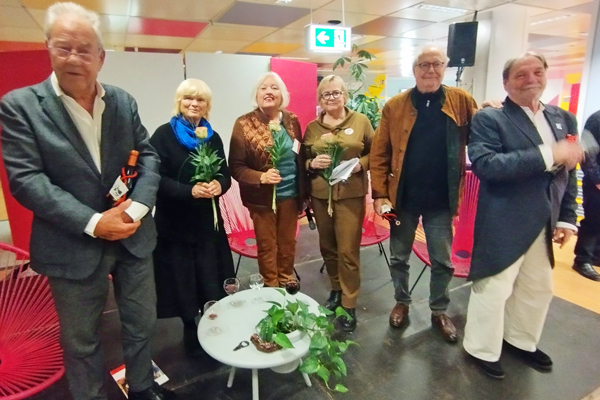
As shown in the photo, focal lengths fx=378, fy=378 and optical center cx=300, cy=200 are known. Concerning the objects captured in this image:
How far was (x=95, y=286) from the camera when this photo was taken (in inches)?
61.0

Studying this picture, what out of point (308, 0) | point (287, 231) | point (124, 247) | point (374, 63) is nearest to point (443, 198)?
point (287, 231)

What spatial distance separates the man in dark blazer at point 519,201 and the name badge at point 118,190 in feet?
5.37

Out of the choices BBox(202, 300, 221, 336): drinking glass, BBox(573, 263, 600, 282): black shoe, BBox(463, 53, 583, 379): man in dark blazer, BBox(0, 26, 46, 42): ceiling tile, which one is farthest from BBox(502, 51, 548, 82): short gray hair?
BBox(0, 26, 46, 42): ceiling tile

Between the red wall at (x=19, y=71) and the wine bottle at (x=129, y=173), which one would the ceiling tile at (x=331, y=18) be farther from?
the wine bottle at (x=129, y=173)

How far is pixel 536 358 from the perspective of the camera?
7.02 ft

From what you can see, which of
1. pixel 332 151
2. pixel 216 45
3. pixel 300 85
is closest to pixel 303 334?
pixel 332 151

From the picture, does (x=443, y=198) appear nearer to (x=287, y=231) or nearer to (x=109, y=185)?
(x=287, y=231)

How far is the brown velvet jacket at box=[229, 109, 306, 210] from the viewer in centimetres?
233

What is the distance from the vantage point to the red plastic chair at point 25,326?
176cm

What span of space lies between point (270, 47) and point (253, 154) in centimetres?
662

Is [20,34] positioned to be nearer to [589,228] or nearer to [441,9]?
[441,9]

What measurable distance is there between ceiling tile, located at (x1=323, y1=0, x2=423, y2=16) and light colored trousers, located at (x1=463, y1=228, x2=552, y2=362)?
4215 millimetres

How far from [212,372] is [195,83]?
1604 mm

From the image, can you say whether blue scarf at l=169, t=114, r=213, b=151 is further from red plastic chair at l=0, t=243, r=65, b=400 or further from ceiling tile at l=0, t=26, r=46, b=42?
ceiling tile at l=0, t=26, r=46, b=42
